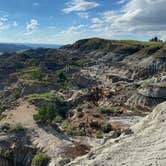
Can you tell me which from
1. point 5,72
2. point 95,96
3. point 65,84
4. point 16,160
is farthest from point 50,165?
point 5,72

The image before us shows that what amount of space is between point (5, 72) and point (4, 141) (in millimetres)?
93814

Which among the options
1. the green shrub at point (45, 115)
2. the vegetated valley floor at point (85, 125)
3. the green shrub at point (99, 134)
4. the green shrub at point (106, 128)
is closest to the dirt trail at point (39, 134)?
the vegetated valley floor at point (85, 125)

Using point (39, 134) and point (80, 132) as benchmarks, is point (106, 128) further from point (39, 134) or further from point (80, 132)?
point (39, 134)

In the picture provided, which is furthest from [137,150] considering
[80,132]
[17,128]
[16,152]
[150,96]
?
[150,96]

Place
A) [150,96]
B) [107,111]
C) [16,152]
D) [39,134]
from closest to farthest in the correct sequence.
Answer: [16,152] < [39,134] < [107,111] < [150,96]

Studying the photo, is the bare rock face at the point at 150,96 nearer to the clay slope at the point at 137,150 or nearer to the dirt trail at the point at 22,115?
the dirt trail at the point at 22,115

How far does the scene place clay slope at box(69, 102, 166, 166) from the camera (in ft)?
84.1

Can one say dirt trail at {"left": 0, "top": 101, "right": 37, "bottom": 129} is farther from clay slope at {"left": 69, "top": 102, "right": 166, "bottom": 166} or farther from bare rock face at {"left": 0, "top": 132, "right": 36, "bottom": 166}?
clay slope at {"left": 69, "top": 102, "right": 166, "bottom": 166}

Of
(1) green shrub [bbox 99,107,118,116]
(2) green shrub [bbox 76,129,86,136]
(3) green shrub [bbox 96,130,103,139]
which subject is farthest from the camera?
(1) green shrub [bbox 99,107,118,116]

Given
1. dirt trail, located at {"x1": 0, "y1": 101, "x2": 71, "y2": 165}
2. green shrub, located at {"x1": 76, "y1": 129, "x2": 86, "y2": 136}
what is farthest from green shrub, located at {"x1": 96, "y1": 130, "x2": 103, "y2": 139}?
dirt trail, located at {"x1": 0, "y1": 101, "x2": 71, "y2": 165}

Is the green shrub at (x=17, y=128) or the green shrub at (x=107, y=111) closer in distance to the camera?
the green shrub at (x=17, y=128)

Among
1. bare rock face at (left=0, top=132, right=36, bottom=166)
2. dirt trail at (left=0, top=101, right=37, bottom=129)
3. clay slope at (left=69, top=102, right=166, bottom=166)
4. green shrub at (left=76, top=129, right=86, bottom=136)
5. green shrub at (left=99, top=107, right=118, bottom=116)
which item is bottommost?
bare rock face at (left=0, top=132, right=36, bottom=166)

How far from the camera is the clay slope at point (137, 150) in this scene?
84.1ft

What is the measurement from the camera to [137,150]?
90.6 ft
